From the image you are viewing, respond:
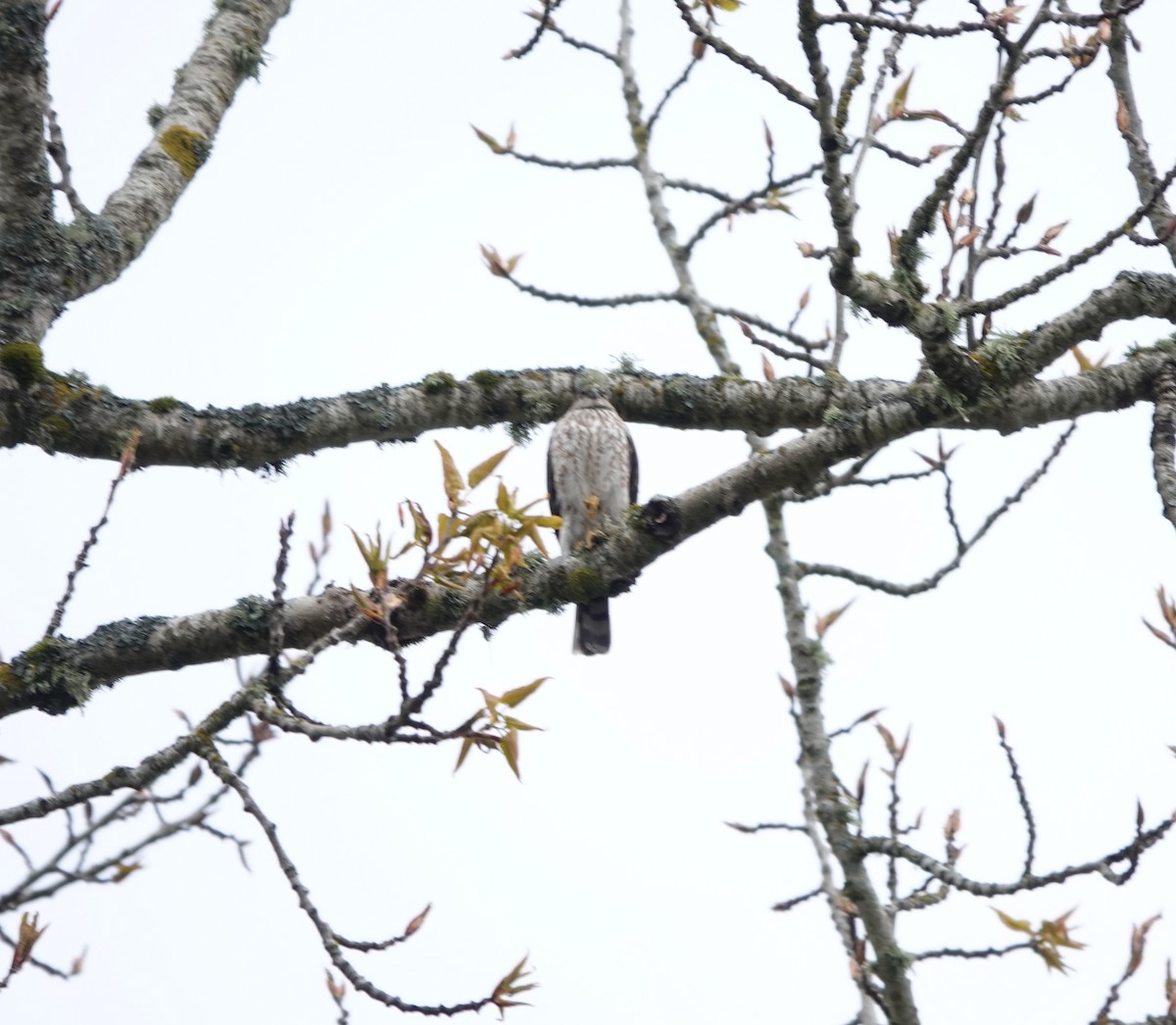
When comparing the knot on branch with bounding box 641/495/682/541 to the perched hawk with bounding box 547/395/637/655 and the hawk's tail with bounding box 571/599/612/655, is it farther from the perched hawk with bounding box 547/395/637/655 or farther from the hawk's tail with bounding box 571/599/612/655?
the hawk's tail with bounding box 571/599/612/655

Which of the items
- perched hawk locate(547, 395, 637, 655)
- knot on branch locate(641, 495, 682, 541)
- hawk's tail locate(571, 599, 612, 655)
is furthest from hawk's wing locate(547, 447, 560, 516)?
knot on branch locate(641, 495, 682, 541)

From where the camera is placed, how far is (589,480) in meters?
6.81

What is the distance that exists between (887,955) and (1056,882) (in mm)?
1201

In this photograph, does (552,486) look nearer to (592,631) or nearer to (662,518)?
(592,631)

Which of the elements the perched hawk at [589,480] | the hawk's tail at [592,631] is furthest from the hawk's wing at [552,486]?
the hawk's tail at [592,631]

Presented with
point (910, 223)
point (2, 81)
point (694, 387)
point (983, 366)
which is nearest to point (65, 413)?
point (2, 81)

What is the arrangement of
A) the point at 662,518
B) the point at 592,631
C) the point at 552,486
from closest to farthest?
the point at 662,518 → the point at 592,631 → the point at 552,486

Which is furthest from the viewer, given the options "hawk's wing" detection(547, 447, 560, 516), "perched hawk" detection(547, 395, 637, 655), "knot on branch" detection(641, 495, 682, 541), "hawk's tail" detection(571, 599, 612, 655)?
"hawk's wing" detection(547, 447, 560, 516)

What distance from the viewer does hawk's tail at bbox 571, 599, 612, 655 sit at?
22.1 ft

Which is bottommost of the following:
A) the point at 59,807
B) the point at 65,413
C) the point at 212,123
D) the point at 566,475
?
the point at 59,807

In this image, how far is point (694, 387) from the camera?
425cm

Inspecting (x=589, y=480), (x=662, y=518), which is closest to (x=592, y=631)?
(x=589, y=480)

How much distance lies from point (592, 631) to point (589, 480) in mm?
797

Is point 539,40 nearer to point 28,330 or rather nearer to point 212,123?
point 212,123
